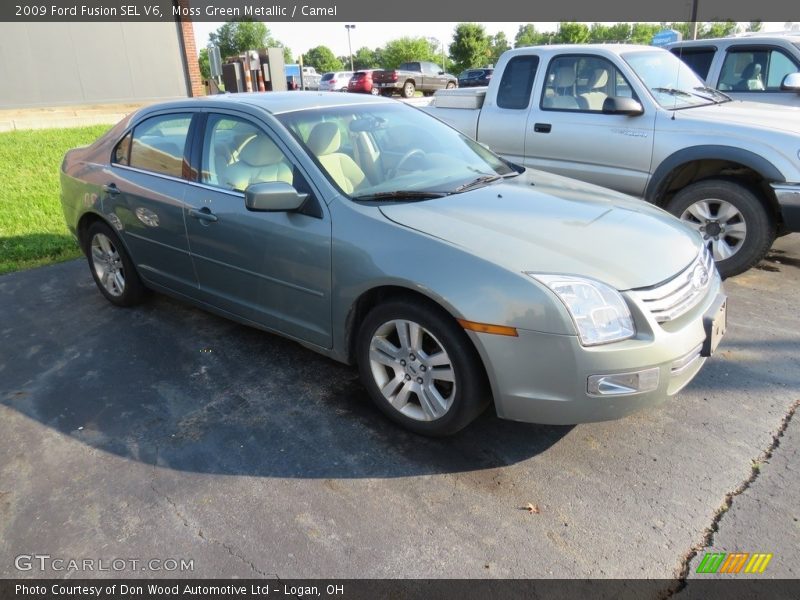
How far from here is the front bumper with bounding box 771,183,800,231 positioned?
458 cm

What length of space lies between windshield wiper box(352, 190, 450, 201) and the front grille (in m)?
1.20

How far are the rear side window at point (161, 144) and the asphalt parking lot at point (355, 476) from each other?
4.34 ft

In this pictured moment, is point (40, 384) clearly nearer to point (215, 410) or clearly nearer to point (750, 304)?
point (215, 410)

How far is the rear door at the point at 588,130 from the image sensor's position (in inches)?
212

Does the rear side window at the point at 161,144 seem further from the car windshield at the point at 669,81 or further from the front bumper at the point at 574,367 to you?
the car windshield at the point at 669,81

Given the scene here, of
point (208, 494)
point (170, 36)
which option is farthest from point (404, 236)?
point (170, 36)

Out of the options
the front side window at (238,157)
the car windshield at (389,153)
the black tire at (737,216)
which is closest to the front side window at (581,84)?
the black tire at (737,216)

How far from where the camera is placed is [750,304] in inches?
182

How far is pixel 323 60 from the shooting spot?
94.8 meters

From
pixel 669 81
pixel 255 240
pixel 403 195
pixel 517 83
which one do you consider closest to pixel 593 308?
pixel 403 195

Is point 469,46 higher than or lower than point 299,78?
higher

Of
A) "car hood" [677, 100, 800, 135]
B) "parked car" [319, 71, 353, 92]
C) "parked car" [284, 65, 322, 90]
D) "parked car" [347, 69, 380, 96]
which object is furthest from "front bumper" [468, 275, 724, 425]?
"parked car" [284, 65, 322, 90]

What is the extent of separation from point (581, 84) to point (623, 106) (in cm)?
70

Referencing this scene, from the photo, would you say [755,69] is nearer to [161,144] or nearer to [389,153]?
[389,153]
